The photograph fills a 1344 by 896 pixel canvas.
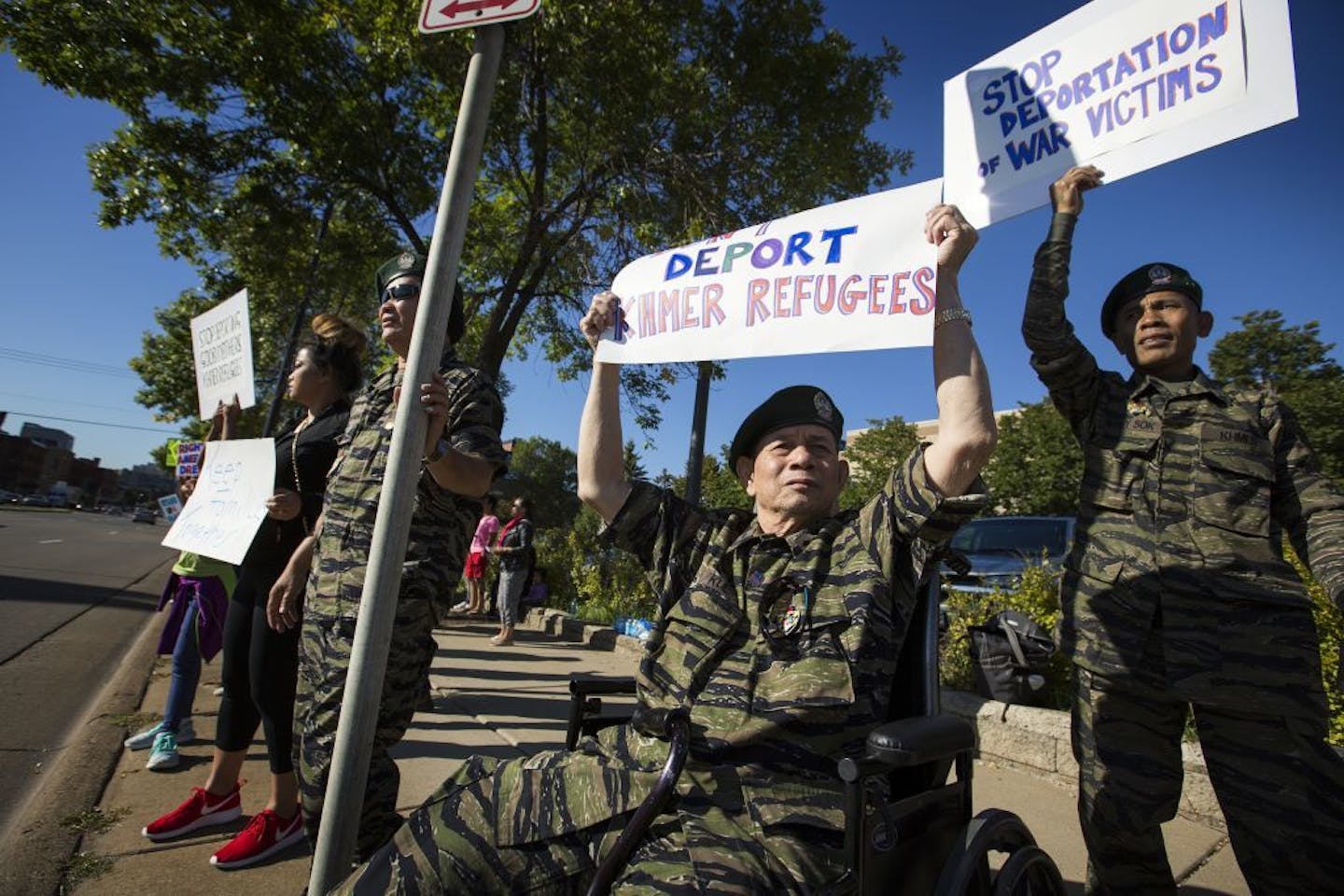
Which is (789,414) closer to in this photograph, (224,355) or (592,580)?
(224,355)

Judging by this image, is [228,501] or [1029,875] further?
[228,501]

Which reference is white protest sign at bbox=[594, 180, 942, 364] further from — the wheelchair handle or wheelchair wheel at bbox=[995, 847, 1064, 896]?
wheelchair wheel at bbox=[995, 847, 1064, 896]

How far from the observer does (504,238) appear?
9.80 meters

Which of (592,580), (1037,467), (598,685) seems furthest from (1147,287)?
(1037,467)

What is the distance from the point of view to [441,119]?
7.94 meters

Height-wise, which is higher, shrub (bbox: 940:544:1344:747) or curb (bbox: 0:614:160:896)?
shrub (bbox: 940:544:1344:747)

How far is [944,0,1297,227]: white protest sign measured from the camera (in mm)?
1647

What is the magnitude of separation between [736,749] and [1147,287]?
71.1 inches

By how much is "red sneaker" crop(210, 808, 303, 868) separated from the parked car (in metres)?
5.47

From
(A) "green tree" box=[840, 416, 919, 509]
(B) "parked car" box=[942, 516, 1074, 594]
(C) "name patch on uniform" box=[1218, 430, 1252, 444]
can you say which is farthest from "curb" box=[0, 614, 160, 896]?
(A) "green tree" box=[840, 416, 919, 509]

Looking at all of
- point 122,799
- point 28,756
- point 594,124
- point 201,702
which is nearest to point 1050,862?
point 122,799

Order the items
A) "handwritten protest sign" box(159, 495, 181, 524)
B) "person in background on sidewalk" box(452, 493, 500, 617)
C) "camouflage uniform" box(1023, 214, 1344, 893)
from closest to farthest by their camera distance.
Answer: "camouflage uniform" box(1023, 214, 1344, 893), "handwritten protest sign" box(159, 495, 181, 524), "person in background on sidewalk" box(452, 493, 500, 617)

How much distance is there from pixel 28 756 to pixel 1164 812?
4765 millimetres

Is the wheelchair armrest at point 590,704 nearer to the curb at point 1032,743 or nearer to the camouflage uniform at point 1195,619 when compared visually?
the camouflage uniform at point 1195,619
